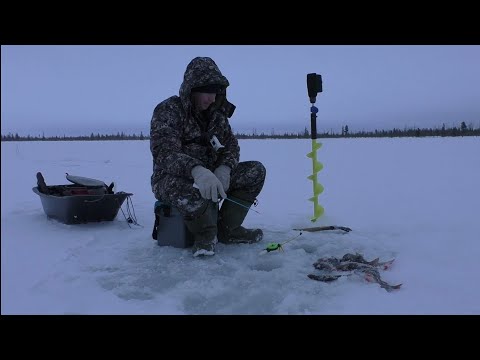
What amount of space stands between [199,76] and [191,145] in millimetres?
597

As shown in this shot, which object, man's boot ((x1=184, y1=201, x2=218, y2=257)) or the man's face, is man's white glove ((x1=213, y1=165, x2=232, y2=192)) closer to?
man's boot ((x1=184, y1=201, x2=218, y2=257))

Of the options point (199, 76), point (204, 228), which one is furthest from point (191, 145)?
point (204, 228)

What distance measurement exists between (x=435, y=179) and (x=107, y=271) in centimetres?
625

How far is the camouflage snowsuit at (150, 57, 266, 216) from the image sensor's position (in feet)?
10.8

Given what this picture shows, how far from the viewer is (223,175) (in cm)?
344

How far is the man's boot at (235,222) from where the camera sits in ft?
12.1

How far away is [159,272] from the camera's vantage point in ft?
9.59

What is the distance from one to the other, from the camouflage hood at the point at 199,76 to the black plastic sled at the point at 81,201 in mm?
1386

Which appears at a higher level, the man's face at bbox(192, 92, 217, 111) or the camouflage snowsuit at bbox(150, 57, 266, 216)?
the man's face at bbox(192, 92, 217, 111)

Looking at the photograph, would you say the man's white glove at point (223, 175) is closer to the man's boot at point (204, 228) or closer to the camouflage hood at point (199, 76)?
the man's boot at point (204, 228)

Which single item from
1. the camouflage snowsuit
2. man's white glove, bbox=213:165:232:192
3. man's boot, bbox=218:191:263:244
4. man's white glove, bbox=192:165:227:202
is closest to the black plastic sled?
the camouflage snowsuit

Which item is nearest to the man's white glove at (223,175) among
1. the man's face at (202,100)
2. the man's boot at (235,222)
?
the man's boot at (235,222)

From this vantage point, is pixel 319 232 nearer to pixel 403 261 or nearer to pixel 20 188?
pixel 403 261
